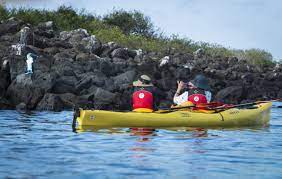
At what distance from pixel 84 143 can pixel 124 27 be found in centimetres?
4312

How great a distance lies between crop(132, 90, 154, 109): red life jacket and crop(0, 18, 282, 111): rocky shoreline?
456 centimetres

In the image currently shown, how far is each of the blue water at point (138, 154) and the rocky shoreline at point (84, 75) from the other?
21.7ft

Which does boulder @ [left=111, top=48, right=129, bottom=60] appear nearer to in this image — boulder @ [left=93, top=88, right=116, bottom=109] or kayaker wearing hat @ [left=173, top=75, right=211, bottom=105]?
boulder @ [left=93, top=88, right=116, bottom=109]

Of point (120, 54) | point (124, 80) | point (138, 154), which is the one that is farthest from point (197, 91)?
point (120, 54)

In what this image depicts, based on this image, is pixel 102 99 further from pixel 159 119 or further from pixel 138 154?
pixel 138 154

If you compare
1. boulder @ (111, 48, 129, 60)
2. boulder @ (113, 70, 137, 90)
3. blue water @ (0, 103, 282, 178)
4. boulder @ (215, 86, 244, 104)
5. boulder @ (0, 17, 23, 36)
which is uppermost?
boulder @ (0, 17, 23, 36)

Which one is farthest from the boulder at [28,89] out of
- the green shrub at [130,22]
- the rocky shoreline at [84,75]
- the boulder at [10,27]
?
the green shrub at [130,22]

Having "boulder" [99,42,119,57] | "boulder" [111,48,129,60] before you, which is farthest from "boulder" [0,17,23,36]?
"boulder" [111,48,129,60]

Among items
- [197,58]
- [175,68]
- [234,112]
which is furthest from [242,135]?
[197,58]

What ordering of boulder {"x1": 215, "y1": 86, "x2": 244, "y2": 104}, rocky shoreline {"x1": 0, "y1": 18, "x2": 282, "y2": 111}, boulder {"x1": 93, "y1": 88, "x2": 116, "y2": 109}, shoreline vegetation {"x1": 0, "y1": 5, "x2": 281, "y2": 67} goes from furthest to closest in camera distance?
shoreline vegetation {"x1": 0, "y1": 5, "x2": 281, "y2": 67}, boulder {"x1": 215, "y1": 86, "x2": 244, "y2": 104}, boulder {"x1": 93, "y1": 88, "x2": 116, "y2": 109}, rocky shoreline {"x1": 0, "y1": 18, "x2": 282, "y2": 111}

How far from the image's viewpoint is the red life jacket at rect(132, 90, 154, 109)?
45.1 feet

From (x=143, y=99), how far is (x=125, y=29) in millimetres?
39981

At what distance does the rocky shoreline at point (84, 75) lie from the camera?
22.6 m

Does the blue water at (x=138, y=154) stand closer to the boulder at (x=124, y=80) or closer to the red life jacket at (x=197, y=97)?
the red life jacket at (x=197, y=97)
